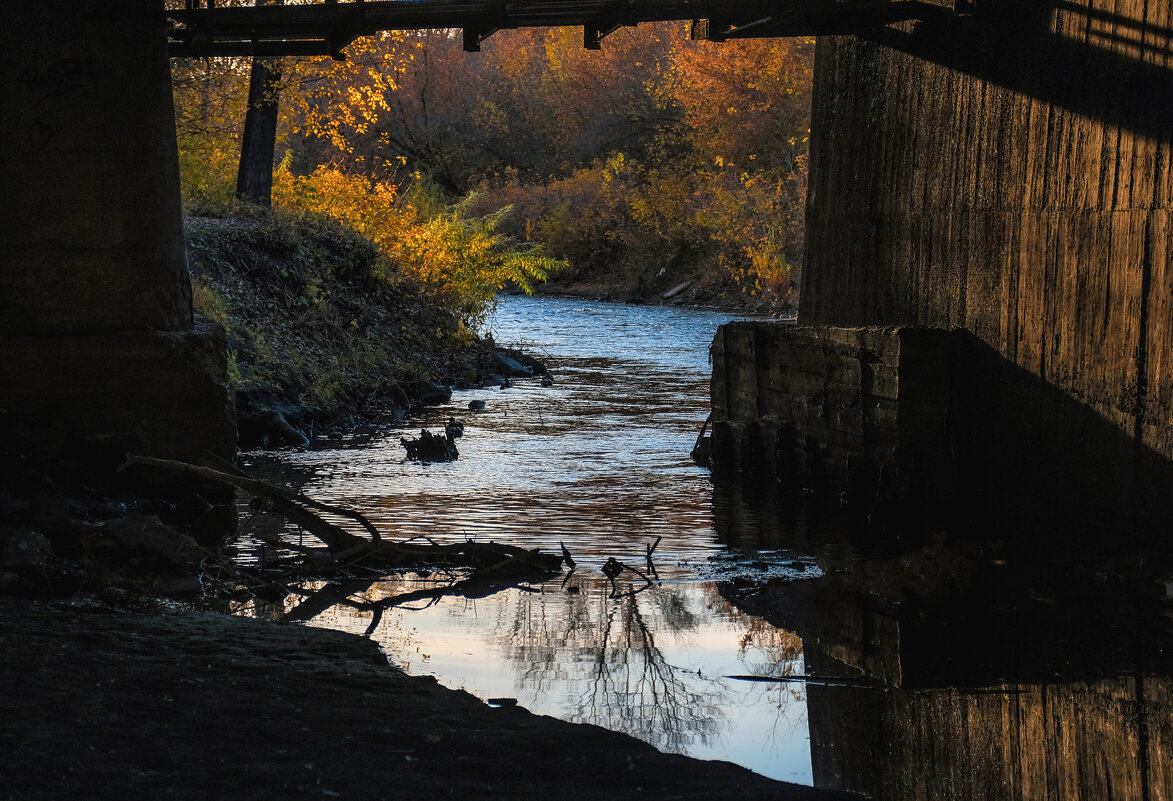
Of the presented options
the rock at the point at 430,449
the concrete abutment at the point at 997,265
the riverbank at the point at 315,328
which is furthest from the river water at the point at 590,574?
the concrete abutment at the point at 997,265

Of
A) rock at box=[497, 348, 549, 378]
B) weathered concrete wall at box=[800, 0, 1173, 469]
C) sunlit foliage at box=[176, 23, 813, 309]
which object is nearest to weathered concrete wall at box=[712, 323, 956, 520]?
weathered concrete wall at box=[800, 0, 1173, 469]

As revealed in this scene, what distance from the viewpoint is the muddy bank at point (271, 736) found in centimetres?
439

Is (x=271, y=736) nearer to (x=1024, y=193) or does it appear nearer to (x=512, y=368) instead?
(x=1024, y=193)

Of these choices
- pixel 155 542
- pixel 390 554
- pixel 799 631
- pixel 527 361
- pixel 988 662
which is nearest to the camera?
pixel 988 662

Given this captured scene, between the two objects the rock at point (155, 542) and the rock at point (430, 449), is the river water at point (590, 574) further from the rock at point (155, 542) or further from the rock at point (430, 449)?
the rock at point (155, 542)

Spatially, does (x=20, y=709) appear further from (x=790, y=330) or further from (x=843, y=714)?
(x=790, y=330)

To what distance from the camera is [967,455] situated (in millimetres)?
9906

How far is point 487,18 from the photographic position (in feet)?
37.4

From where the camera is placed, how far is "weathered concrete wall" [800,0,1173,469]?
328 inches

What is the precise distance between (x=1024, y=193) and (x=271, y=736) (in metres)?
6.58

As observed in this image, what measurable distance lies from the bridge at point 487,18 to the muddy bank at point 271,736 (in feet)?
21.5

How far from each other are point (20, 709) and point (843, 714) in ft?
10.8

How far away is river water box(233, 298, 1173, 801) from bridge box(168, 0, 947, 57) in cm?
383

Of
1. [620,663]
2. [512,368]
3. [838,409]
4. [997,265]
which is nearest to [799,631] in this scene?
[620,663]
